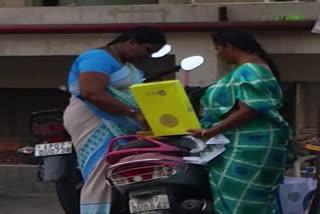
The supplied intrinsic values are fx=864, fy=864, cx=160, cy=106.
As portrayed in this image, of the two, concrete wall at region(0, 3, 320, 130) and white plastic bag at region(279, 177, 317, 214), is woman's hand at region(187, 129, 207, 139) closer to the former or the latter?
white plastic bag at region(279, 177, 317, 214)

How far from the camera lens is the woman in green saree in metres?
4.82

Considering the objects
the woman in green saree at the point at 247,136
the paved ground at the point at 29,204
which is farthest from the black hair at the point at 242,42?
the paved ground at the point at 29,204

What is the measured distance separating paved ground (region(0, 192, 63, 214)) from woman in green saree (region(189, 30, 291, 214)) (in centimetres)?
369

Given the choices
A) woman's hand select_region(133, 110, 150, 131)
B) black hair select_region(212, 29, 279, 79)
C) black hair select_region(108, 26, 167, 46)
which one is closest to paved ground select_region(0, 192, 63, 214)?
woman's hand select_region(133, 110, 150, 131)

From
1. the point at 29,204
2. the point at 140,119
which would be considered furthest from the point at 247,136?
the point at 29,204

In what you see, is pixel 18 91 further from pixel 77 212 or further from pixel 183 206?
pixel 183 206

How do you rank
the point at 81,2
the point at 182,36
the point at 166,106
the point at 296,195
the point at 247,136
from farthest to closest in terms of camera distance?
the point at 81,2 < the point at 182,36 < the point at 296,195 < the point at 166,106 < the point at 247,136

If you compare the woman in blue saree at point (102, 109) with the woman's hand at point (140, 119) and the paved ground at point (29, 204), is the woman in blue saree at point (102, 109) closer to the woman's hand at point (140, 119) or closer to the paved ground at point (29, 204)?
the woman's hand at point (140, 119)

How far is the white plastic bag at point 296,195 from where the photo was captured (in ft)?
17.3

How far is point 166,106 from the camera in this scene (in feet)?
16.8

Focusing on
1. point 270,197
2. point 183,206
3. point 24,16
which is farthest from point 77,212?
point 24,16

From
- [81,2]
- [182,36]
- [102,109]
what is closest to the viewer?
[102,109]

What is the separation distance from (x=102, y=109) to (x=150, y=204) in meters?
0.73

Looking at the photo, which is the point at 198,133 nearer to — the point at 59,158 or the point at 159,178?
the point at 159,178
